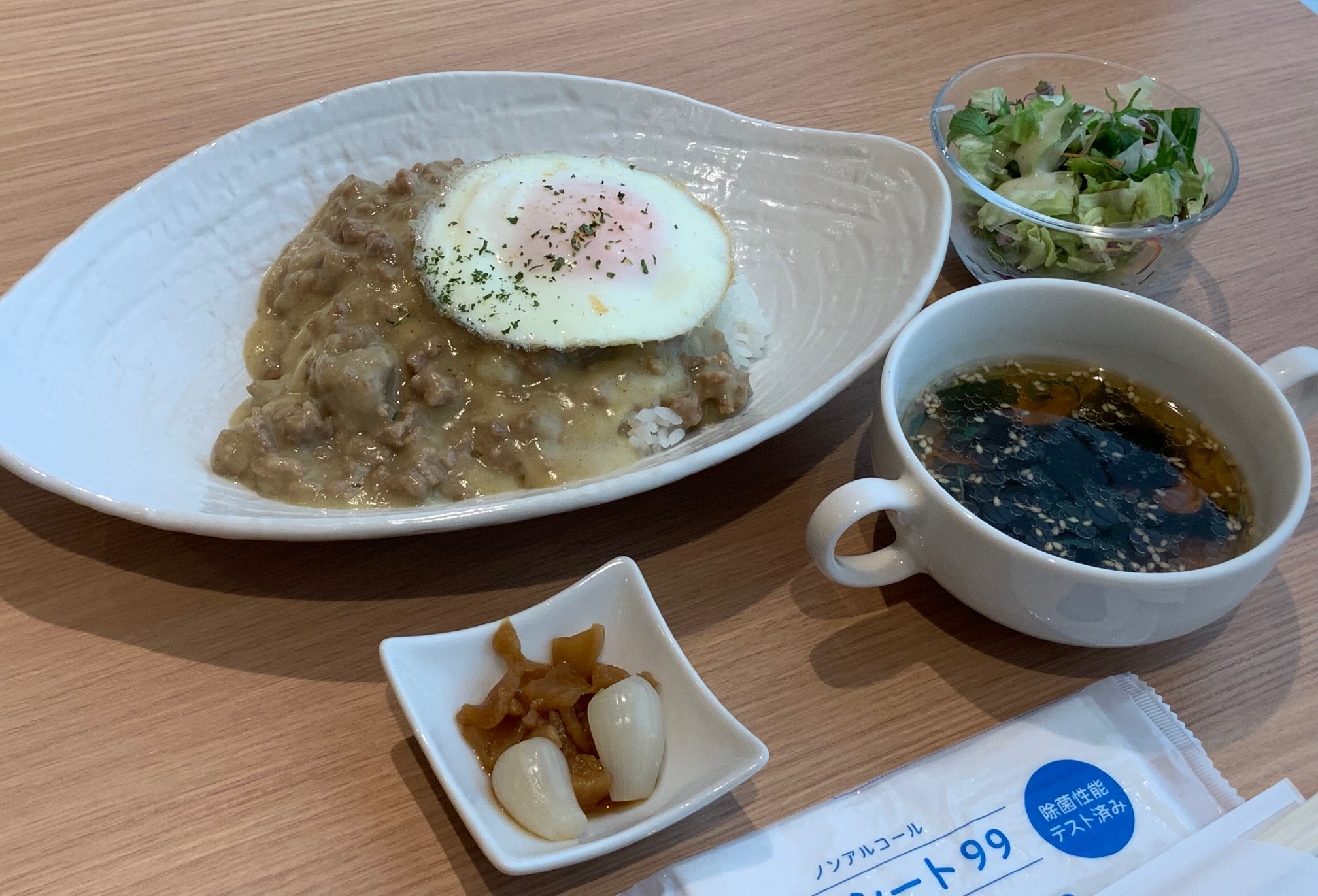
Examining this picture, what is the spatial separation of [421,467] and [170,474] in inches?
17.4

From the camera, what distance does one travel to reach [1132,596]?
133cm

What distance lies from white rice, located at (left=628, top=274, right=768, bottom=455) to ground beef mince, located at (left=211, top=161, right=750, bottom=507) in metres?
0.02

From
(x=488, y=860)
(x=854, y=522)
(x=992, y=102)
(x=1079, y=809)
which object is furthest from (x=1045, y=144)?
(x=488, y=860)

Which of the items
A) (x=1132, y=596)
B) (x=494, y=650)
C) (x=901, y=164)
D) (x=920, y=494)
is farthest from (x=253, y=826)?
(x=901, y=164)

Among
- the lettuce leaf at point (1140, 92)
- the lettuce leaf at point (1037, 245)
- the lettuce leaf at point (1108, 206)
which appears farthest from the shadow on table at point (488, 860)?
the lettuce leaf at point (1140, 92)

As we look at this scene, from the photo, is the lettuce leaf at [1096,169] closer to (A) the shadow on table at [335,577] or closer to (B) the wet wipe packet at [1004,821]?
(A) the shadow on table at [335,577]

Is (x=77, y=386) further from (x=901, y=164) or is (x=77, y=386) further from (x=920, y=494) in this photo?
(x=901, y=164)

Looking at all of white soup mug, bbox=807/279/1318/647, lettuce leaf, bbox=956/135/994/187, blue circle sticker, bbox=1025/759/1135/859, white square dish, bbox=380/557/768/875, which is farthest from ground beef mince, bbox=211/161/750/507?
blue circle sticker, bbox=1025/759/1135/859

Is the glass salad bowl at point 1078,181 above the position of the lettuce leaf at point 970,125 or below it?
below

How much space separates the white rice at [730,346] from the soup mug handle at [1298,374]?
0.97 metres

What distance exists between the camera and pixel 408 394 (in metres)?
1.88

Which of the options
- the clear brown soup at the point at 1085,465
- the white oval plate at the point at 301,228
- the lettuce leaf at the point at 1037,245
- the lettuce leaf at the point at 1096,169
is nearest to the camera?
the clear brown soup at the point at 1085,465

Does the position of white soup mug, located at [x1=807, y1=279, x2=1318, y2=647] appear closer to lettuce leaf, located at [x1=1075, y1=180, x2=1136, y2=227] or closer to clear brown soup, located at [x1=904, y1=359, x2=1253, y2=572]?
clear brown soup, located at [x1=904, y1=359, x2=1253, y2=572]

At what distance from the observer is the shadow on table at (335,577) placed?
159cm
